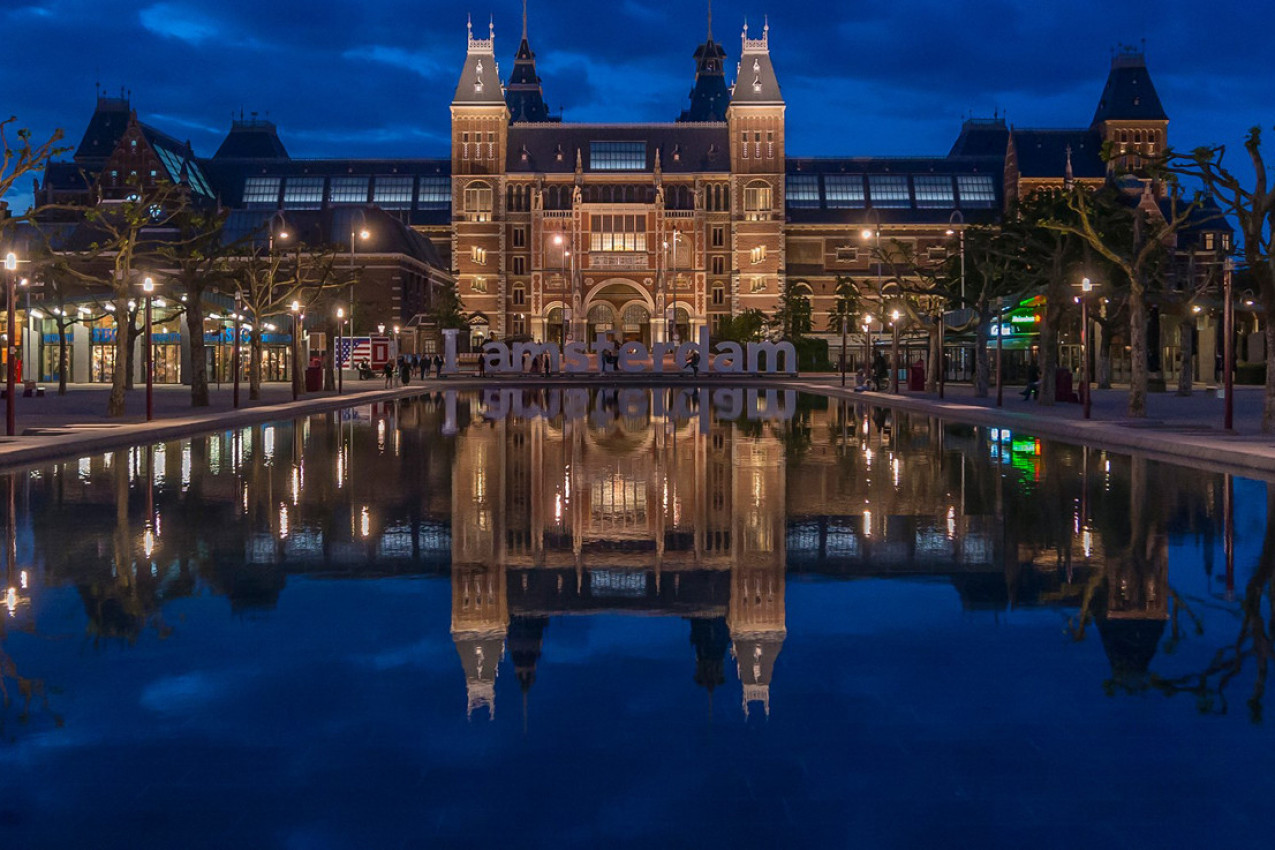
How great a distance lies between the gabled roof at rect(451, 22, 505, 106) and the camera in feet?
405

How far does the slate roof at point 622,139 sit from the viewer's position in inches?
5007

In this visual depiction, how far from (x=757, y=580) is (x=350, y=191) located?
441 ft

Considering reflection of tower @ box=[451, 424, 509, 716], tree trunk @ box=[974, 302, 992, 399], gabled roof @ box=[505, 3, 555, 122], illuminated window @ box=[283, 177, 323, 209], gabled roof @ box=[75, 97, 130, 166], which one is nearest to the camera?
reflection of tower @ box=[451, 424, 509, 716]

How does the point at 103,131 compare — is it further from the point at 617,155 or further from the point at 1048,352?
the point at 1048,352

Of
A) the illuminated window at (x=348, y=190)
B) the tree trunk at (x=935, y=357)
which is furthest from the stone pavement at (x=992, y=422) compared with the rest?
the illuminated window at (x=348, y=190)

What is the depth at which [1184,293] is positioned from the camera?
4731cm

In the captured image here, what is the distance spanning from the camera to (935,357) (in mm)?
59094

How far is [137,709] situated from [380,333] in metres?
81.4

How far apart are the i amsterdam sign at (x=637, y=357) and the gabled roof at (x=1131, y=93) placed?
52.8 meters

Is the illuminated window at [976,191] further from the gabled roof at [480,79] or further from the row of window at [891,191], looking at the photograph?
the gabled roof at [480,79]

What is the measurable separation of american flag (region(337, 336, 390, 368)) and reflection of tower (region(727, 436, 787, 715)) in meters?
63.1

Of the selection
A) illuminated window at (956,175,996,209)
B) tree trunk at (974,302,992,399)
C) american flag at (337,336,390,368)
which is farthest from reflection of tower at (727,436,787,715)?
illuminated window at (956,175,996,209)

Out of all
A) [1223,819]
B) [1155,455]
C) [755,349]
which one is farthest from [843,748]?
[755,349]

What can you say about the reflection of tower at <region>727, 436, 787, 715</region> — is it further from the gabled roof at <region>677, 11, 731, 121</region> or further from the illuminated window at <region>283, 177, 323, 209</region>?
the gabled roof at <region>677, 11, 731, 121</region>
